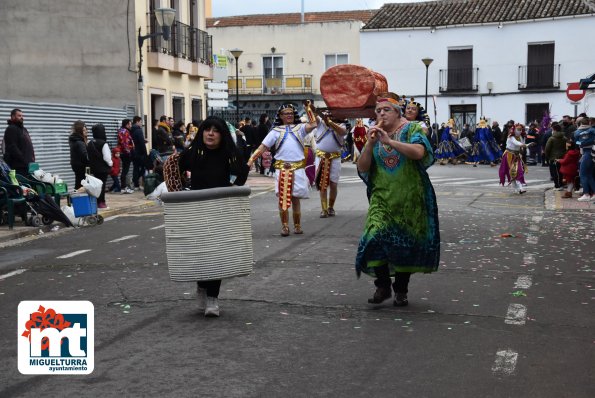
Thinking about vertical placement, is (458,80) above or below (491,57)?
below

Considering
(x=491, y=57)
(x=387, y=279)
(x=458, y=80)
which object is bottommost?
(x=387, y=279)

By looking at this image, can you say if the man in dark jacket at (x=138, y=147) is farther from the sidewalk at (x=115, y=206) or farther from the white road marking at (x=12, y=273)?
the white road marking at (x=12, y=273)

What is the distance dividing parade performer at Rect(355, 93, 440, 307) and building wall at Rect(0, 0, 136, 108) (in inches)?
757

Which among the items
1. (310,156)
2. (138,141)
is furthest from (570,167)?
(138,141)

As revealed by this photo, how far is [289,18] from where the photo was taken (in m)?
59.6

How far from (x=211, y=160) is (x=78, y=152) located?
9.55 meters

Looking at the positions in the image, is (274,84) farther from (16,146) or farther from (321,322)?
(321,322)

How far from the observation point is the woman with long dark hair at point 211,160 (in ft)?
23.7

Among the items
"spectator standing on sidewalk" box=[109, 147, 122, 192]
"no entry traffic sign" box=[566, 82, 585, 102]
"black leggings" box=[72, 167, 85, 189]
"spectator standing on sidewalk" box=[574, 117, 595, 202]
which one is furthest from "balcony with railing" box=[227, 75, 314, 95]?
"black leggings" box=[72, 167, 85, 189]

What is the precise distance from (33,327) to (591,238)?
870 centimetres

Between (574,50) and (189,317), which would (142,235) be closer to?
(189,317)

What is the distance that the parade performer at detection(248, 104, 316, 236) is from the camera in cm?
1238

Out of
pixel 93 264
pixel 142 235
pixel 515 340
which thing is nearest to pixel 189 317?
pixel 515 340
